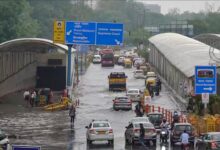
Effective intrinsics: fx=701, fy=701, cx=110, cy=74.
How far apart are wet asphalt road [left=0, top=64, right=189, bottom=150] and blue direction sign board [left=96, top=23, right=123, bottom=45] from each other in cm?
504

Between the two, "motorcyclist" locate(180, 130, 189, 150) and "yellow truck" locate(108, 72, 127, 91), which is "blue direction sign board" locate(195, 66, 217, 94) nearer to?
"motorcyclist" locate(180, 130, 189, 150)

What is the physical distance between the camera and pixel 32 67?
67.8 m

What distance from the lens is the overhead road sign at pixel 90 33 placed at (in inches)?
2306

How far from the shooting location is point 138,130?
34156 millimetres

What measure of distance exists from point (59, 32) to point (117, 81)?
1110cm

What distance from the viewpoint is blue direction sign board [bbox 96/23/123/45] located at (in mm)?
58250

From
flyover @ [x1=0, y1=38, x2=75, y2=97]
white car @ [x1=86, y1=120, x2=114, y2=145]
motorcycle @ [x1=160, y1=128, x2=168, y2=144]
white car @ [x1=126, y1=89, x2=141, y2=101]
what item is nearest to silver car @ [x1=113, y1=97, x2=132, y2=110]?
white car @ [x1=126, y1=89, x2=141, y2=101]

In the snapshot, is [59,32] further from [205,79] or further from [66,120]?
[205,79]

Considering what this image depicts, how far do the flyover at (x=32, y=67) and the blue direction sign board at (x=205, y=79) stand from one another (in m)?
26.3

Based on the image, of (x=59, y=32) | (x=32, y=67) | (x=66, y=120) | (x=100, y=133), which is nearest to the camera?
(x=100, y=133)

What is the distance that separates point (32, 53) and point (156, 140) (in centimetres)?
3592

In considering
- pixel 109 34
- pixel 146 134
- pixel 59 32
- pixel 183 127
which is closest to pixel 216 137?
pixel 183 127

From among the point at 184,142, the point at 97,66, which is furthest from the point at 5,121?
the point at 97,66

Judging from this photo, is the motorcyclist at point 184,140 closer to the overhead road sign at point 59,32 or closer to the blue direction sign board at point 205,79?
the blue direction sign board at point 205,79
